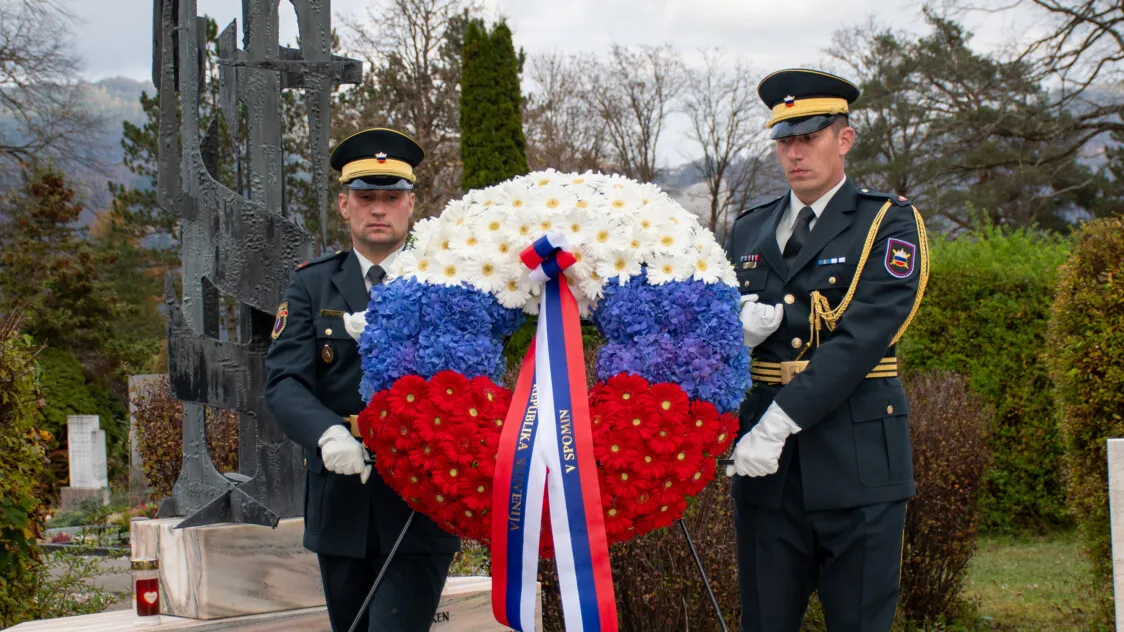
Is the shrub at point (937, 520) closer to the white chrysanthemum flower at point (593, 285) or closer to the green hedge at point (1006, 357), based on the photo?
the green hedge at point (1006, 357)

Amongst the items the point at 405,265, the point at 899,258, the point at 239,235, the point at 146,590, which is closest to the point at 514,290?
the point at 405,265

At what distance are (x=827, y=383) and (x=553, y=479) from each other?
78 cm

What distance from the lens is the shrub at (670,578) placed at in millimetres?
4613

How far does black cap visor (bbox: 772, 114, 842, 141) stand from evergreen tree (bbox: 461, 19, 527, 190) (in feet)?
41.5

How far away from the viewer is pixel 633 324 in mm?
2688

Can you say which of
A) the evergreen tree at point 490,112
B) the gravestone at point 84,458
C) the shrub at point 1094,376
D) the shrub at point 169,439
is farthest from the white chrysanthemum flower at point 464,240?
the evergreen tree at point 490,112

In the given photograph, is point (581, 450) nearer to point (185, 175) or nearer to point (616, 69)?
point (185, 175)

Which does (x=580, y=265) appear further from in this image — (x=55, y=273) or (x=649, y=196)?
(x=55, y=273)

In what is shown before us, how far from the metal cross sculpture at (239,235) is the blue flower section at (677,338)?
203 cm

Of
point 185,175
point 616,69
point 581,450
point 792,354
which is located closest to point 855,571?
point 792,354

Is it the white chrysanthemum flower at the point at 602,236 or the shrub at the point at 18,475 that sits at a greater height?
the white chrysanthemum flower at the point at 602,236

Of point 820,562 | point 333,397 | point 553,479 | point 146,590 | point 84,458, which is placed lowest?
point 84,458

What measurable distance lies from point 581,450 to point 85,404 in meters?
14.8

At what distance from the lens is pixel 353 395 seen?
3232 millimetres
